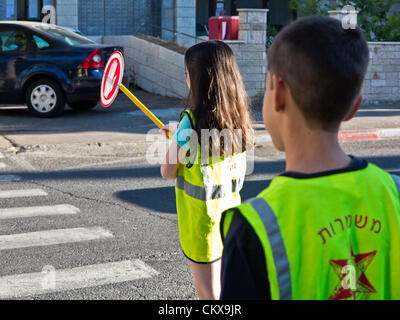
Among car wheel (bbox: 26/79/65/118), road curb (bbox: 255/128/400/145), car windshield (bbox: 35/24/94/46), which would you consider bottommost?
road curb (bbox: 255/128/400/145)

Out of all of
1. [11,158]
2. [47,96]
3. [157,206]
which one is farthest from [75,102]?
[157,206]

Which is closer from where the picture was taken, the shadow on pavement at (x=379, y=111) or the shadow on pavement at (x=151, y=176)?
the shadow on pavement at (x=151, y=176)

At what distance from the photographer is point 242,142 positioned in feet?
10.7

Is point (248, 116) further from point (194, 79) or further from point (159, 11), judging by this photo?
point (159, 11)

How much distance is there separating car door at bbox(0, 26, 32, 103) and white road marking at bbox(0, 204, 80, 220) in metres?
6.40

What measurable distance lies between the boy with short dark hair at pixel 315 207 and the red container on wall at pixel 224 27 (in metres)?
14.3

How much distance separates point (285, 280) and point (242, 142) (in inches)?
73.6

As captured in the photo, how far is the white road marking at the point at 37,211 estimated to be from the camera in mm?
6355

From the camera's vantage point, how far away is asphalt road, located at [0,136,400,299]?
15.1 ft

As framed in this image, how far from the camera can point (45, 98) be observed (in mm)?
12516

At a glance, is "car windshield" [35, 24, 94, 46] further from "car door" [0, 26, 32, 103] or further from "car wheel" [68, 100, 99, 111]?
"car wheel" [68, 100, 99, 111]

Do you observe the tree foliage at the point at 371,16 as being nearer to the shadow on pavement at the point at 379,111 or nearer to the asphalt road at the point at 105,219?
the shadow on pavement at the point at 379,111

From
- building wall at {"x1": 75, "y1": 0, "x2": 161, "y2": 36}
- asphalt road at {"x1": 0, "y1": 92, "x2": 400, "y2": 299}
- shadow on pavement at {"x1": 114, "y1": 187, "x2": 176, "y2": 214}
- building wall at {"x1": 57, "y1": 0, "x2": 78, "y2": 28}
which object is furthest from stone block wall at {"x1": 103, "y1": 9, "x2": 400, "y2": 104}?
shadow on pavement at {"x1": 114, "y1": 187, "x2": 176, "y2": 214}

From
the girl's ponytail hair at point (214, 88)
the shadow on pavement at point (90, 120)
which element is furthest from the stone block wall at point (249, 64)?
the girl's ponytail hair at point (214, 88)
